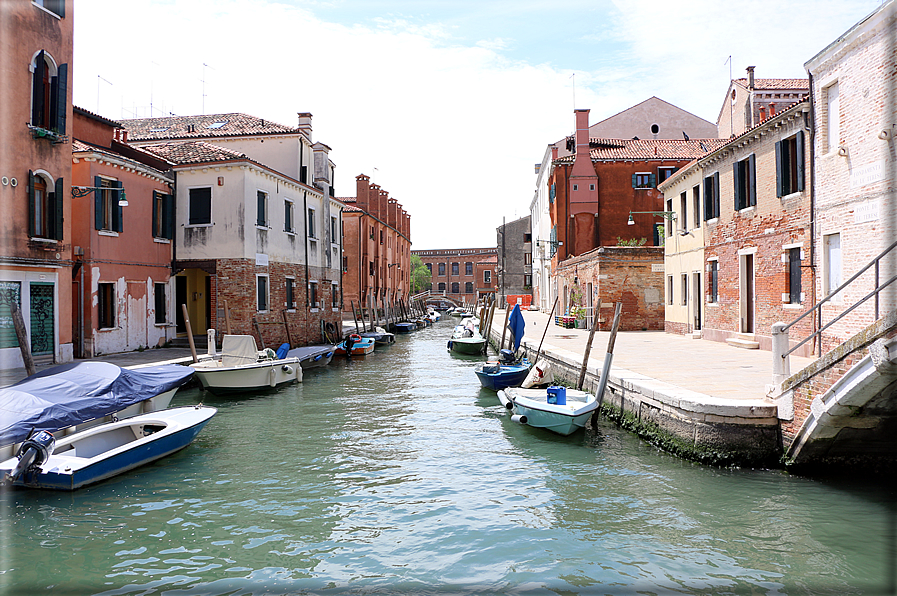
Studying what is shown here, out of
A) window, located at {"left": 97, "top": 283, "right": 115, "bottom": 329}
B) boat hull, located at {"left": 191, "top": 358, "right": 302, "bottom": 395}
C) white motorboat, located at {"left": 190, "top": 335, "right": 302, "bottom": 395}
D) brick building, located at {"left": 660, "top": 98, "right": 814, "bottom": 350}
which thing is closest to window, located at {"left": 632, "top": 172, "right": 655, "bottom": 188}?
brick building, located at {"left": 660, "top": 98, "right": 814, "bottom": 350}

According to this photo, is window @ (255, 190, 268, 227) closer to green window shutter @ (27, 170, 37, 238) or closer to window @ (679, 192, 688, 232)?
green window shutter @ (27, 170, 37, 238)

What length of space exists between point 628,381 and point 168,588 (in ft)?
22.9

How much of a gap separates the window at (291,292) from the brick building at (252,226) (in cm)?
4

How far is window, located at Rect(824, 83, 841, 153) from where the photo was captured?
1012 cm

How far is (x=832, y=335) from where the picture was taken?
1005 centimetres

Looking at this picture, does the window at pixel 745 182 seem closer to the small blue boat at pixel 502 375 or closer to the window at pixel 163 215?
the small blue boat at pixel 502 375

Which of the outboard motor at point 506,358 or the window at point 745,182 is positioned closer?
the window at point 745,182

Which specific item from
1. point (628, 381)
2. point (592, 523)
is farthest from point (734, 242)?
point (592, 523)

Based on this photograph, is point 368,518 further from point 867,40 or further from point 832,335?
point 867,40

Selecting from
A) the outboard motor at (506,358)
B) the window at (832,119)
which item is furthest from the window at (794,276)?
the outboard motor at (506,358)

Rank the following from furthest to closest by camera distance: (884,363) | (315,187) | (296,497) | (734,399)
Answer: (315,187), (734,399), (296,497), (884,363)

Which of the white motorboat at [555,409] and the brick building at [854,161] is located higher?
the brick building at [854,161]

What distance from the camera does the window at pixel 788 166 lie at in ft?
37.7

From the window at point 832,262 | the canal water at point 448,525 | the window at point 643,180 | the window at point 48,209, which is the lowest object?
the canal water at point 448,525
